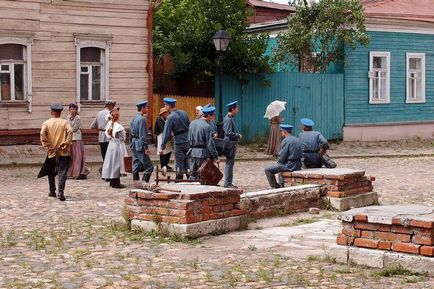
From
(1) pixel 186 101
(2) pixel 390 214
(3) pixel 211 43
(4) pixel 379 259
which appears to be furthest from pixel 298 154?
(1) pixel 186 101

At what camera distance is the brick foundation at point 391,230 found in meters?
7.95

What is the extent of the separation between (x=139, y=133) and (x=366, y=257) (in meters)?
7.98

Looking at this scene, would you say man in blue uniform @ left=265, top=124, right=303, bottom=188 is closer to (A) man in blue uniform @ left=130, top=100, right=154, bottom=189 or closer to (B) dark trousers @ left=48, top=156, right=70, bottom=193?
(A) man in blue uniform @ left=130, top=100, right=154, bottom=189

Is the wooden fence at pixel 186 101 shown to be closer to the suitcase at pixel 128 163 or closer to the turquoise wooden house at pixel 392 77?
the turquoise wooden house at pixel 392 77

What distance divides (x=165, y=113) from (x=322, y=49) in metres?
12.5

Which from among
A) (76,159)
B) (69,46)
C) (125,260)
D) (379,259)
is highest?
(69,46)

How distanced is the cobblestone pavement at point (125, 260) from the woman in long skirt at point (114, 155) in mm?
2442

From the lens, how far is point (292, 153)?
13844mm

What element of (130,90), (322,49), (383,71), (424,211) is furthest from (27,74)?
(424,211)

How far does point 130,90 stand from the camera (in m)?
24.0

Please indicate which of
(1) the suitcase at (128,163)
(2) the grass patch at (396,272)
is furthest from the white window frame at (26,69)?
(2) the grass patch at (396,272)

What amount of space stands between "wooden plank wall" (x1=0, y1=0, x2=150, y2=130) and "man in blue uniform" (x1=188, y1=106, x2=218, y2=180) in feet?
31.3

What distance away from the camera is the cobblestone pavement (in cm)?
755

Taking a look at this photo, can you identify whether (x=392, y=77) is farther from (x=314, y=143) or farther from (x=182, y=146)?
(x=314, y=143)
